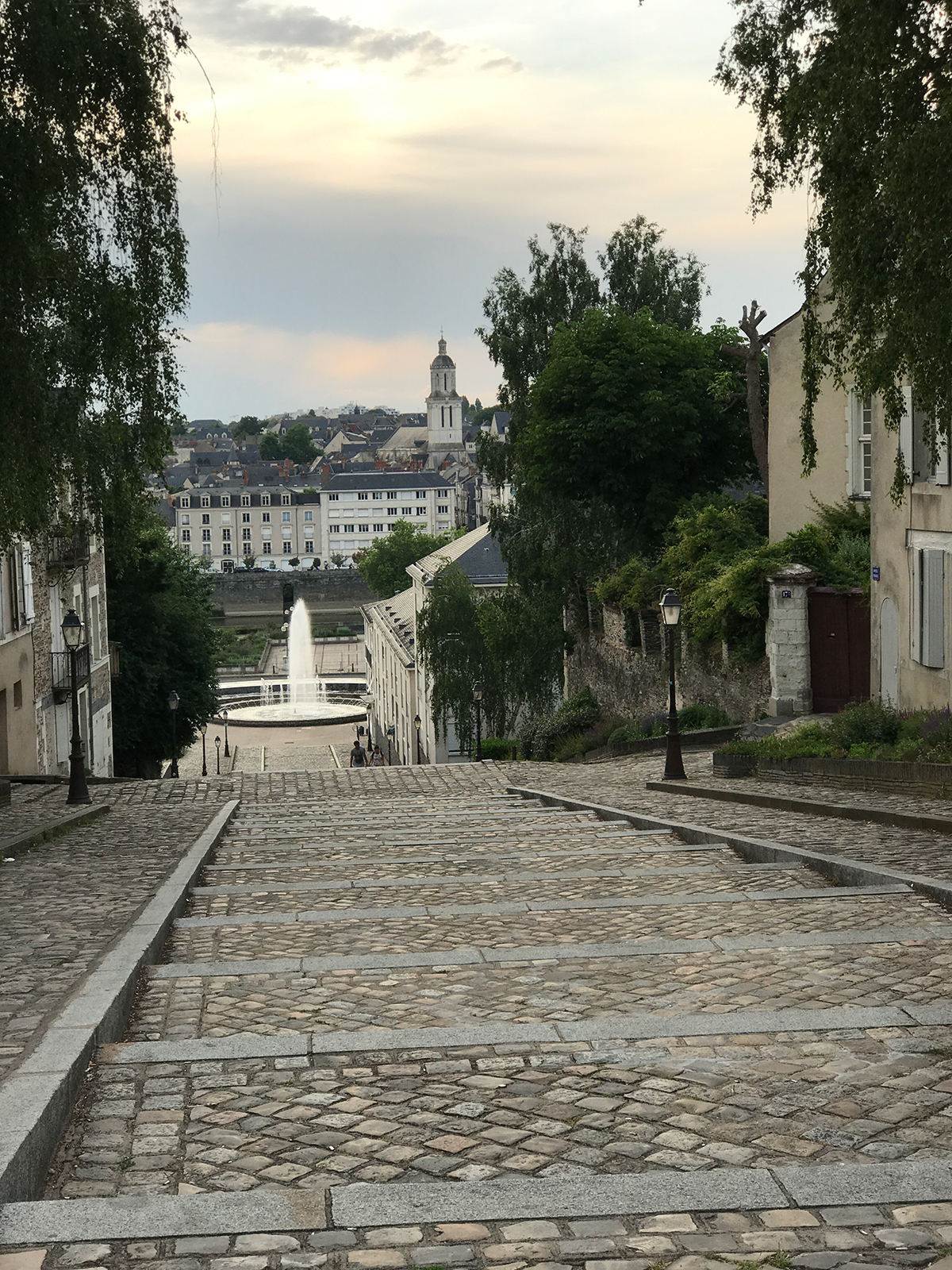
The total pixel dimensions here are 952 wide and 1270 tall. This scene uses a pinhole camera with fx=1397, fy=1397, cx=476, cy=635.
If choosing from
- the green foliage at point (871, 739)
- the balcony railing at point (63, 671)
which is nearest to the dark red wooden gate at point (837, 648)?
the green foliage at point (871, 739)

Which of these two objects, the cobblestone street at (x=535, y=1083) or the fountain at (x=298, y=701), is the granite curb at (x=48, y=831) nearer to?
the cobblestone street at (x=535, y=1083)

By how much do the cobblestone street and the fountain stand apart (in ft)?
226

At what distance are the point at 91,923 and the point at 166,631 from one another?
120ft

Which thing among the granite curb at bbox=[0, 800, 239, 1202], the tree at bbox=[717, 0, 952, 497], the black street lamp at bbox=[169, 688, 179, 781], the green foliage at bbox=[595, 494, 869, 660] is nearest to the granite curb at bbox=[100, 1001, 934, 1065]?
the granite curb at bbox=[0, 800, 239, 1202]

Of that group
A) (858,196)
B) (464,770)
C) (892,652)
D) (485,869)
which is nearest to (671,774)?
(892,652)

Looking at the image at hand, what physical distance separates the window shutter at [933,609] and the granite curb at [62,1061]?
1266cm

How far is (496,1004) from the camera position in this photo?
577 centimetres

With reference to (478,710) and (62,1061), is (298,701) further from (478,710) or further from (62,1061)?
(62,1061)

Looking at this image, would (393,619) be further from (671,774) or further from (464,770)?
(671,774)

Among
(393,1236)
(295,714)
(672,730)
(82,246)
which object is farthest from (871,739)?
(295,714)

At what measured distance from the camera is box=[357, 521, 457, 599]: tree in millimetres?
124188

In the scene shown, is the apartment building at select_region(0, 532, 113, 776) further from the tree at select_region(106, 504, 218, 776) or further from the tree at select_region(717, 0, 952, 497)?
the tree at select_region(717, 0, 952, 497)

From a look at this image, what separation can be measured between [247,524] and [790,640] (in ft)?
508

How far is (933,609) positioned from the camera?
1781cm
